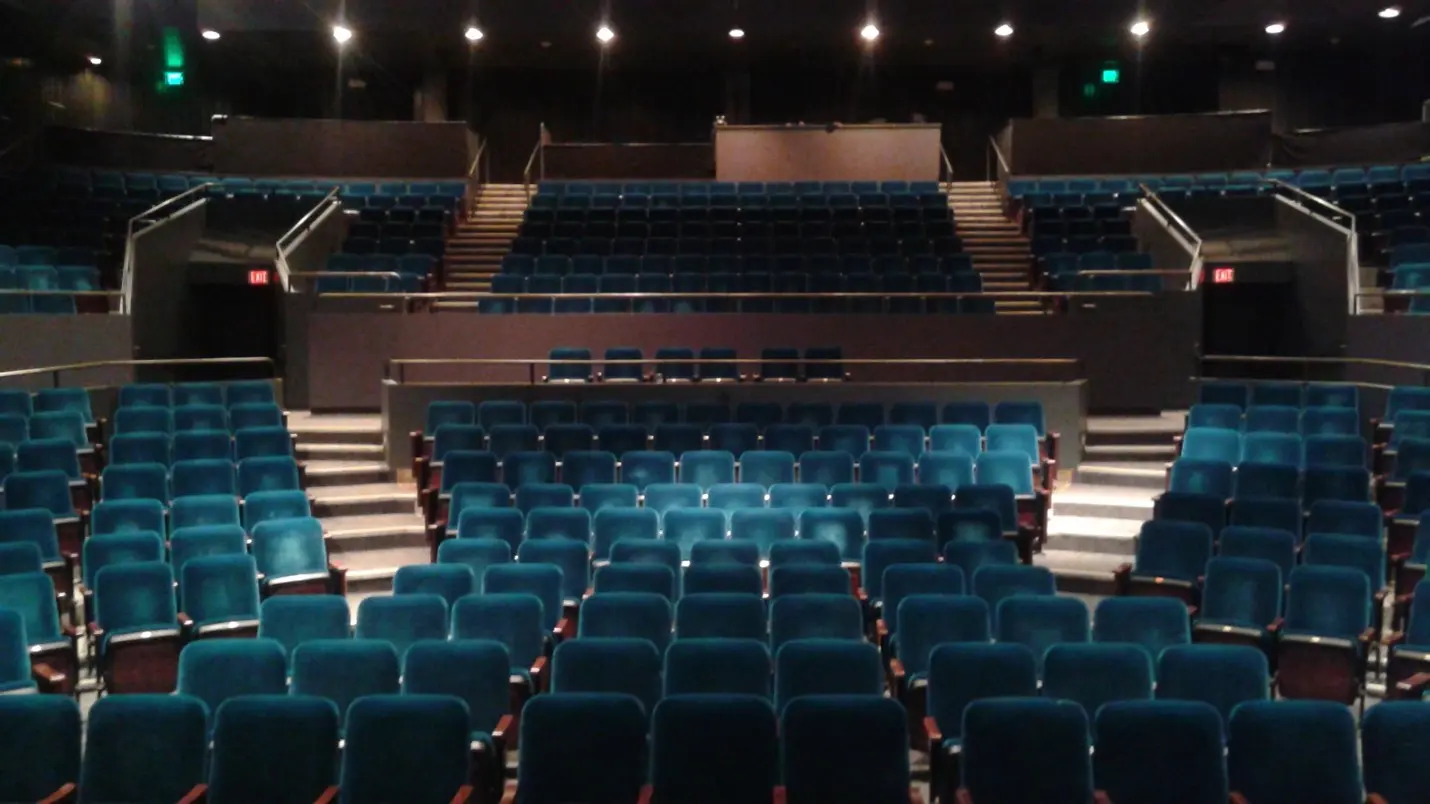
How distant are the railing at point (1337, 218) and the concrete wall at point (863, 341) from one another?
5.08 ft

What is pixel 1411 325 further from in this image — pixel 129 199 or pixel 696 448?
pixel 129 199

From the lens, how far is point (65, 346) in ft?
31.6

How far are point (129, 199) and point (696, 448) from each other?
9032 mm

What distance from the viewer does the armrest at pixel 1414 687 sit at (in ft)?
14.3

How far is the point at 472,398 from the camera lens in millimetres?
8984

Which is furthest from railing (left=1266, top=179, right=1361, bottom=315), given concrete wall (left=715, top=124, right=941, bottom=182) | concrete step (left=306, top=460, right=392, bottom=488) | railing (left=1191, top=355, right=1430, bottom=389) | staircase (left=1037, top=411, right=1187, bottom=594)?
concrete step (left=306, top=460, right=392, bottom=488)

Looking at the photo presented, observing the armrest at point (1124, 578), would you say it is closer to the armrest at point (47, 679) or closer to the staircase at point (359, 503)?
the staircase at point (359, 503)

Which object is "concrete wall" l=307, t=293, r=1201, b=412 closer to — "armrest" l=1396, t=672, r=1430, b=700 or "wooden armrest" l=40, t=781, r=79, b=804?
"armrest" l=1396, t=672, r=1430, b=700

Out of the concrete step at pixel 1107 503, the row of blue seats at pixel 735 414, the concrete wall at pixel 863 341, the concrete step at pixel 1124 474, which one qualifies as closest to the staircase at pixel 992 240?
the concrete wall at pixel 863 341

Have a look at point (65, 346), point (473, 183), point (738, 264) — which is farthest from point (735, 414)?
point (473, 183)

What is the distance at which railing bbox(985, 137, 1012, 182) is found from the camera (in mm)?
16297

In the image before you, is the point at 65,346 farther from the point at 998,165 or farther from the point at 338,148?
the point at 998,165

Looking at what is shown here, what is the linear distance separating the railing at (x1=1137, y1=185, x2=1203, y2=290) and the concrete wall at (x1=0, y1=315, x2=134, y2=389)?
8954 millimetres

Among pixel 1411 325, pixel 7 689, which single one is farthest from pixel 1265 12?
pixel 7 689
